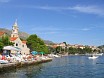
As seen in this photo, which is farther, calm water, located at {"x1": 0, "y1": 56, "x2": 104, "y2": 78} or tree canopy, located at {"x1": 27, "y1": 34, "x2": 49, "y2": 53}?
tree canopy, located at {"x1": 27, "y1": 34, "x2": 49, "y2": 53}

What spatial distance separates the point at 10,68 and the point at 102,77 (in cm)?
1792

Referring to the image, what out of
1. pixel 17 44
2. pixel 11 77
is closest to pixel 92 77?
pixel 11 77

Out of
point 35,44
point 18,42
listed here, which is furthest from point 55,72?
point 35,44

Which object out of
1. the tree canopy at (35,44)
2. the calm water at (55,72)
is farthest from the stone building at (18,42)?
the calm water at (55,72)

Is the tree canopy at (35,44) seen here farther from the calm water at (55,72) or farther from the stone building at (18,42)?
the calm water at (55,72)

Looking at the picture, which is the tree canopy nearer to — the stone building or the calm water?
the stone building

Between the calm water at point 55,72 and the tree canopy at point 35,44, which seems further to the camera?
the tree canopy at point 35,44

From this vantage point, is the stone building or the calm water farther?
the stone building

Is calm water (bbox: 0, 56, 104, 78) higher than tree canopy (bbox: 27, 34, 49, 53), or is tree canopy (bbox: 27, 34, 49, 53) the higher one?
tree canopy (bbox: 27, 34, 49, 53)

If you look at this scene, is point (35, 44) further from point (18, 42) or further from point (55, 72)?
point (55, 72)

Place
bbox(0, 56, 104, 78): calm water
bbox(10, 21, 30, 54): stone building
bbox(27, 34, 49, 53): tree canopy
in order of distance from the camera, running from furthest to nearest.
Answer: bbox(27, 34, 49, 53): tree canopy < bbox(10, 21, 30, 54): stone building < bbox(0, 56, 104, 78): calm water

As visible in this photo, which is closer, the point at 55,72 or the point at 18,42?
the point at 55,72

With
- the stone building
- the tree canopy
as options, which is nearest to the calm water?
the stone building

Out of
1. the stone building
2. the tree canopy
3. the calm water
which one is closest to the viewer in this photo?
the calm water
